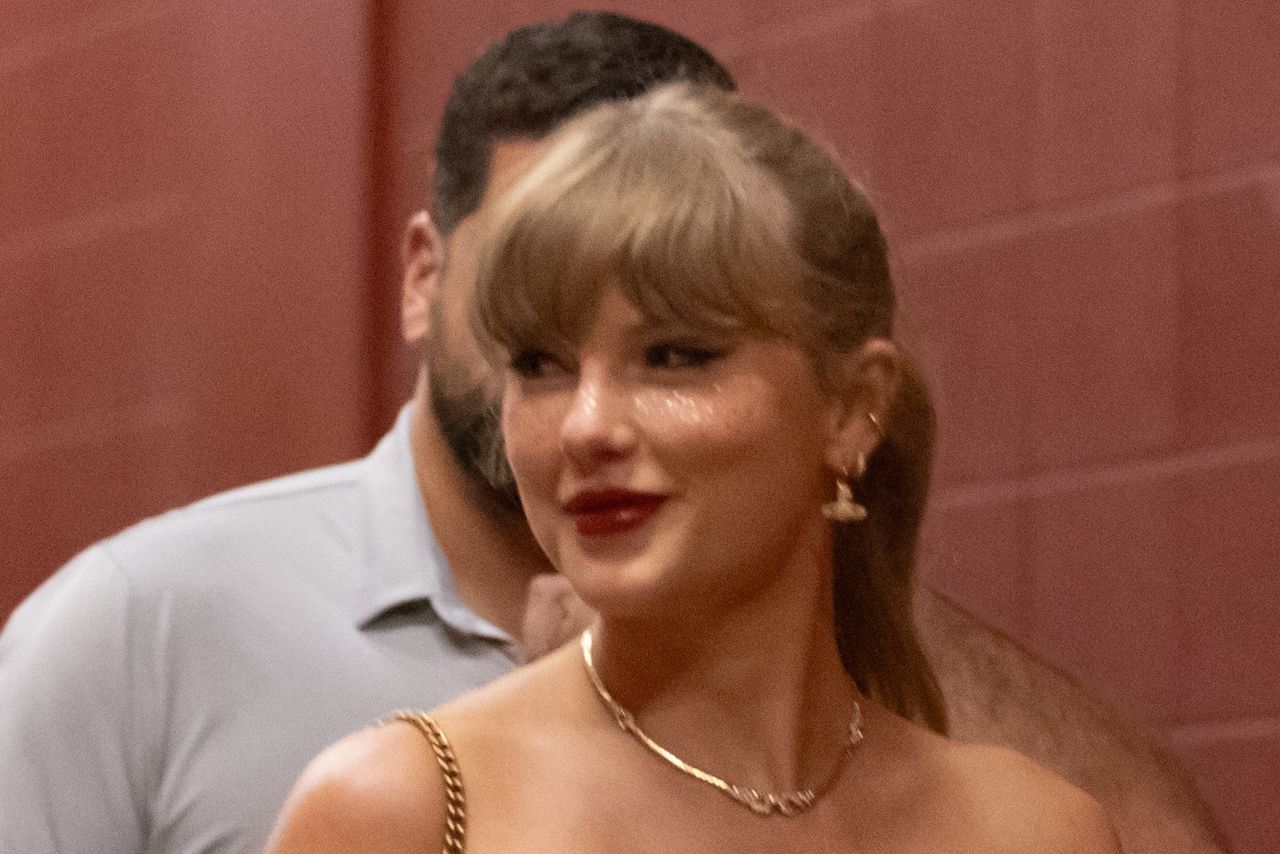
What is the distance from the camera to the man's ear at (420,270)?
59.9 inches

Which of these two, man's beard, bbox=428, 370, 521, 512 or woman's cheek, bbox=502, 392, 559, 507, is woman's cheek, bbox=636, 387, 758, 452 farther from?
man's beard, bbox=428, 370, 521, 512

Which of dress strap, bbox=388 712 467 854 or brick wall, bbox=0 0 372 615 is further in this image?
brick wall, bbox=0 0 372 615

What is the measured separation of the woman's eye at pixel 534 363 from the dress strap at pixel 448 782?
0.17 metres

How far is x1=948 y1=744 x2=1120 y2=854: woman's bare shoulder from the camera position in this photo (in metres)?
0.97

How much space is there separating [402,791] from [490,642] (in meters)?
0.59

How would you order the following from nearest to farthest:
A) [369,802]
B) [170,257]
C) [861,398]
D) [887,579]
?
1. [369,802]
2. [861,398]
3. [887,579]
4. [170,257]

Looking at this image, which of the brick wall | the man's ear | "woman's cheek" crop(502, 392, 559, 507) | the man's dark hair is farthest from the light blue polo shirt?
"woman's cheek" crop(502, 392, 559, 507)

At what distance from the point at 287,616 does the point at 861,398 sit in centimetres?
62

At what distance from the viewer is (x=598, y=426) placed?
0.85 metres

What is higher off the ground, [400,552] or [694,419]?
[694,419]

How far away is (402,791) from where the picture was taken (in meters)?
0.85

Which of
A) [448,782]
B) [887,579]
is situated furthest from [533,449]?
[887,579]

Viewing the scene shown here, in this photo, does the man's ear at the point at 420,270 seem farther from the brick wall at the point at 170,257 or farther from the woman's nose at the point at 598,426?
the woman's nose at the point at 598,426

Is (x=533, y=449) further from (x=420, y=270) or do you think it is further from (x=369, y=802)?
(x=420, y=270)
